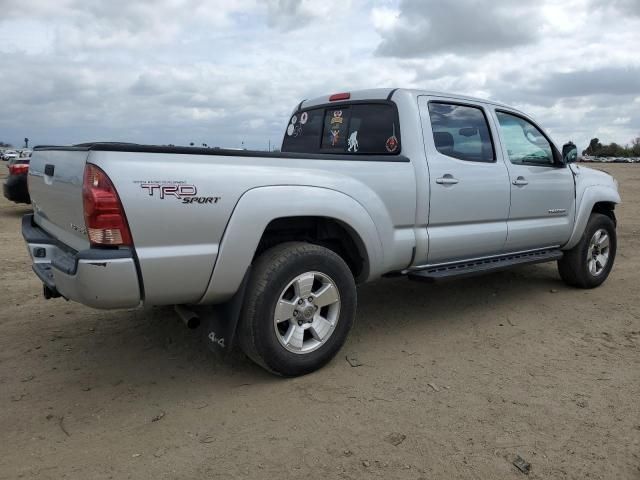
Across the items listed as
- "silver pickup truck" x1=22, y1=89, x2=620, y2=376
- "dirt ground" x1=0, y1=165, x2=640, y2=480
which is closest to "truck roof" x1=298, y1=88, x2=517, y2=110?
"silver pickup truck" x1=22, y1=89, x2=620, y2=376

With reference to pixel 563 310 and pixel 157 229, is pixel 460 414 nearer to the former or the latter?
pixel 157 229

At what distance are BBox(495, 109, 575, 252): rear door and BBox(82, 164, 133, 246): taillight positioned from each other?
132 inches

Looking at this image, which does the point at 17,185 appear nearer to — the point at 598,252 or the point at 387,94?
the point at 387,94

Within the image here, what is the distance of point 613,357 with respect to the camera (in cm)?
400

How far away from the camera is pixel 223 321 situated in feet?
11.1

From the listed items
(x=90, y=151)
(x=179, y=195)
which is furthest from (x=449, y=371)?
(x=90, y=151)

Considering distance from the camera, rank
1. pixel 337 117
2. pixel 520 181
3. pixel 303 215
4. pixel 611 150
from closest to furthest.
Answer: pixel 303 215, pixel 337 117, pixel 520 181, pixel 611 150

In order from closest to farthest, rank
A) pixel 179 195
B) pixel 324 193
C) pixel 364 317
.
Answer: pixel 179 195 < pixel 324 193 < pixel 364 317

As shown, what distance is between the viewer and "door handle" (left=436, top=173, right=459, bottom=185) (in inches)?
165

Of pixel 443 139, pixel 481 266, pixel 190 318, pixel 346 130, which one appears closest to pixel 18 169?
pixel 346 130

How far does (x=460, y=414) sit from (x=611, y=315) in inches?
105

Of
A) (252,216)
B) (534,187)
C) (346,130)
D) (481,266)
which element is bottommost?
(481,266)

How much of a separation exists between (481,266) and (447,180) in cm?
87

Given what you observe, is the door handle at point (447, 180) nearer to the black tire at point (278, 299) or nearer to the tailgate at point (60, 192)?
the black tire at point (278, 299)
